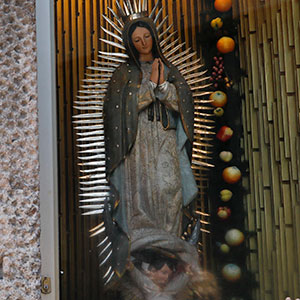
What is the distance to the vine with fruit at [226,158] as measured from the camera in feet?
4.75

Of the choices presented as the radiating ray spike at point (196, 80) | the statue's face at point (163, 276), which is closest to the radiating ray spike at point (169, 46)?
the radiating ray spike at point (196, 80)

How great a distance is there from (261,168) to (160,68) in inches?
14.8

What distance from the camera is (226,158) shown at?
148 centimetres

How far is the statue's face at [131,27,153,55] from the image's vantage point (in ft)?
5.08

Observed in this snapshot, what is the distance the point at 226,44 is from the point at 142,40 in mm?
223

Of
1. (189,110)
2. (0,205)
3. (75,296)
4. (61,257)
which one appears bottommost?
(75,296)

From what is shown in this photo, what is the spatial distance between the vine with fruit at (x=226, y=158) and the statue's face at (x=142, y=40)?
5.4 inches

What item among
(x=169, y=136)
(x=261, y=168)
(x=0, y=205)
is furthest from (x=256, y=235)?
(x=0, y=205)

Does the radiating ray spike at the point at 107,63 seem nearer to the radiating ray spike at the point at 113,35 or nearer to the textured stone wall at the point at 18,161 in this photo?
the radiating ray spike at the point at 113,35

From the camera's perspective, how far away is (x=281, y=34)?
1.47m

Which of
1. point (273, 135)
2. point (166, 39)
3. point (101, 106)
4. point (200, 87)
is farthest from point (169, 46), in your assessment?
point (273, 135)

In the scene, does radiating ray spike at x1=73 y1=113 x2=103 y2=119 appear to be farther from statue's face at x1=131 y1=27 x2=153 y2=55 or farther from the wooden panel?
the wooden panel

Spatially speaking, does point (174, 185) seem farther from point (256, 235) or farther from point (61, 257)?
point (61, 257)

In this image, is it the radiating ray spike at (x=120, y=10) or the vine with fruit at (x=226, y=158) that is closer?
the vine with fruit at (x=226, y=158)
